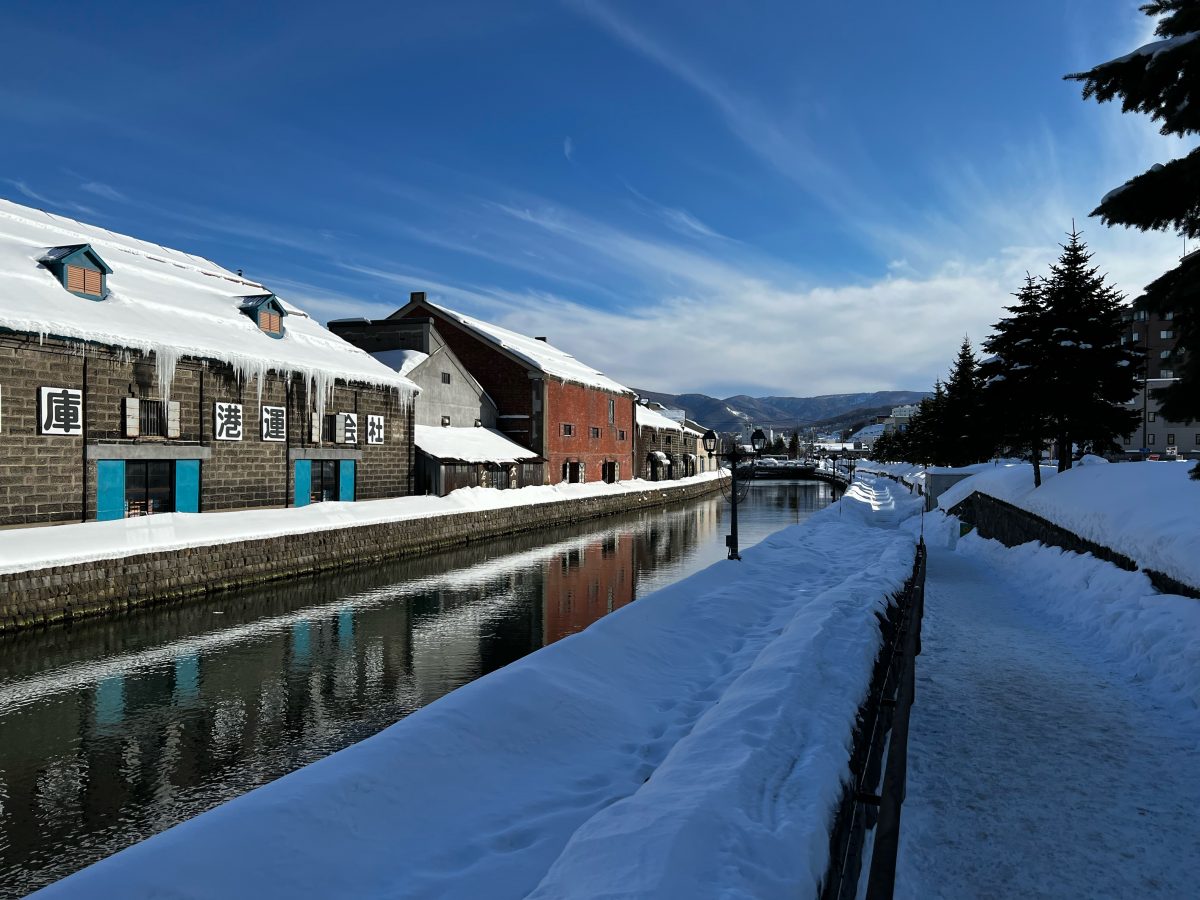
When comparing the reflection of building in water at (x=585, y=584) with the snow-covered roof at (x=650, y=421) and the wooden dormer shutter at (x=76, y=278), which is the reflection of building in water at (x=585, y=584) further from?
the snow-covered roof at (x=650, y=421)

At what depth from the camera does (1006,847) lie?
5.10 metres

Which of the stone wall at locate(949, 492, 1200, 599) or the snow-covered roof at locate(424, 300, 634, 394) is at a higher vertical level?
the snow-covered roof at locate(424, 300, 634, 394)

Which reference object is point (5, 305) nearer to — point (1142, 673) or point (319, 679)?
point (319, 679)

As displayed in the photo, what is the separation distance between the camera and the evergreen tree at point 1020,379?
2447cm

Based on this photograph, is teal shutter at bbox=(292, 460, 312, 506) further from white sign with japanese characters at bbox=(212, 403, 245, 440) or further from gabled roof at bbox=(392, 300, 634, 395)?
gabled roof at bbox=(392, 300, 634, 395)

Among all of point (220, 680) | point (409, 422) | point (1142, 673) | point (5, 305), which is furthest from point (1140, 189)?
point (409, 422)

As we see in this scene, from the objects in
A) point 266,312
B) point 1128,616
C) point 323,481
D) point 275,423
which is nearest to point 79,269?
point 275,423

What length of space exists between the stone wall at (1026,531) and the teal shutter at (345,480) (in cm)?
2250

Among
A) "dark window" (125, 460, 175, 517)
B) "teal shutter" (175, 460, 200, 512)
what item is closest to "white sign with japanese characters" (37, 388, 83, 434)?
"dark window" (125, 460, 175, 517)

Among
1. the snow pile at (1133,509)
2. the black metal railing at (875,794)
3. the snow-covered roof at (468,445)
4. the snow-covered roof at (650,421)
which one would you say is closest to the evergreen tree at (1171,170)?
the snow pile at (1133,509)

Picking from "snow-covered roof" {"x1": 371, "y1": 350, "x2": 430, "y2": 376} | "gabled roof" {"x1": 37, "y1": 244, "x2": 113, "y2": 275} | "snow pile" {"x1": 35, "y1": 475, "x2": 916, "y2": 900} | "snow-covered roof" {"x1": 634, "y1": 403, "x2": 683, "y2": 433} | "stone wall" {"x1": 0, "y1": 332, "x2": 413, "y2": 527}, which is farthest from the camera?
"snow-covered roof" {"x1": 634, "y1": 403, "x2": 683, "y2": 433}

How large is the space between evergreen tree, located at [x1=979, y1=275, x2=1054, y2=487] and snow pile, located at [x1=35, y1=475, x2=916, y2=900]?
19.2 m

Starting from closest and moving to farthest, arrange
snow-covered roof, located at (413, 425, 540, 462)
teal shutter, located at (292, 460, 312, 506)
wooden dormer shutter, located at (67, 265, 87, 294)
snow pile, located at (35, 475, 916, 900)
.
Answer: snow pile, located at (35, 475, 916, 900), wooden dormer shutter, located at (67, 265, 87, 294), teal shutter, located at (292, 460, 312, 506), snow-covered roof, located at (413, 425, 540, 462)

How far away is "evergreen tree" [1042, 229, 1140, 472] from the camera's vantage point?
23.5m
